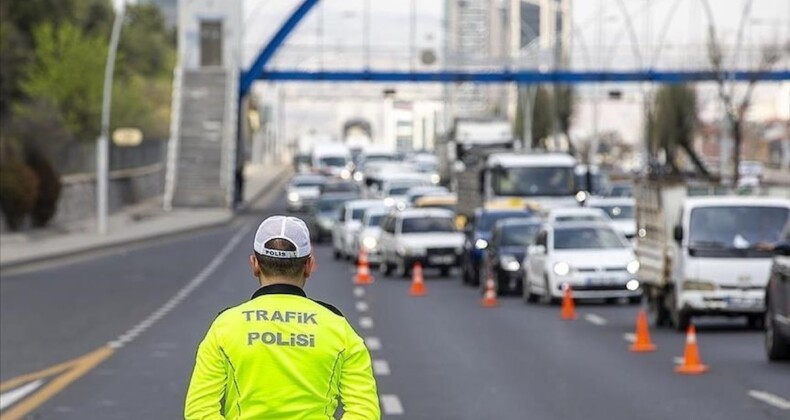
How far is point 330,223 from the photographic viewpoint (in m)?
63.4

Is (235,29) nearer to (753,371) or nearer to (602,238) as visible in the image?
(602,238)

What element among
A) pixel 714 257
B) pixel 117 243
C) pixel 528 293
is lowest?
pixel 117 243

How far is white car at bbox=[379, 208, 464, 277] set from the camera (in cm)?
4434

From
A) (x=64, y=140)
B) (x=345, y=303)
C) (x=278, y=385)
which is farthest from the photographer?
(x=64, y=140)

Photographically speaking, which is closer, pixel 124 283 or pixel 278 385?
pixel 278 385

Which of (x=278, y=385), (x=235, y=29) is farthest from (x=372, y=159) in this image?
(x=278, y=385)

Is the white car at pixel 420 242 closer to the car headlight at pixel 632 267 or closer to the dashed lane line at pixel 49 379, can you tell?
the car headlight at pixel 632 267

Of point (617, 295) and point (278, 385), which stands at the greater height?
point (278, 385)

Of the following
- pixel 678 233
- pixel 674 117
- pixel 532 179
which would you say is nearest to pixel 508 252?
pixel 678 233

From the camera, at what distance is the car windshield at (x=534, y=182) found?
5103 centimetres

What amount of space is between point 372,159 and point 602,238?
8257cm

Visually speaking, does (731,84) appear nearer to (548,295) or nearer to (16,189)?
(16,189)

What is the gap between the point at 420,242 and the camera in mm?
44531

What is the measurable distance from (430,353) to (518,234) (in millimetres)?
15685
